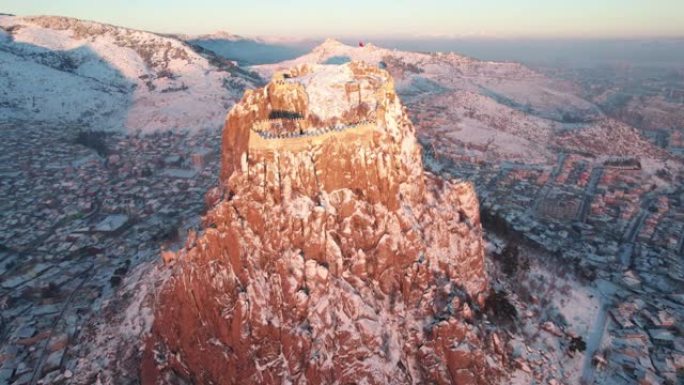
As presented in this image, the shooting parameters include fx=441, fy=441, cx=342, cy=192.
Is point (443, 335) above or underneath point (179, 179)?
above

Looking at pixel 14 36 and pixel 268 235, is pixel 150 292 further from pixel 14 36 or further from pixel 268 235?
pixel 14 36

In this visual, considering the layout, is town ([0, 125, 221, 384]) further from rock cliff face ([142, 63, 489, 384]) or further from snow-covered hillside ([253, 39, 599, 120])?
snow-covered hillside ([253, 39, 599, 120])

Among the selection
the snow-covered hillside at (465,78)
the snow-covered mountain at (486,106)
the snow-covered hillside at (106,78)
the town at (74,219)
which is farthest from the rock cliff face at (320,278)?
the snow-covered hillside at (465,78)

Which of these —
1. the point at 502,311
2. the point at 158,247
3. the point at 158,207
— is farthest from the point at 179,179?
the point at 502,311

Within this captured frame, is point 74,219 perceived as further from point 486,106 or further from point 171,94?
point 486,106

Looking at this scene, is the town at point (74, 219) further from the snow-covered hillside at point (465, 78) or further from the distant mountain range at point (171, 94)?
the snow-covered hillside at point (465, 78)

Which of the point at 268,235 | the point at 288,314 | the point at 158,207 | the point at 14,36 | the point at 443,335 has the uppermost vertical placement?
the point at 14,36

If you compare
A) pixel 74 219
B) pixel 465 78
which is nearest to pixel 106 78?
pixel 74 219
